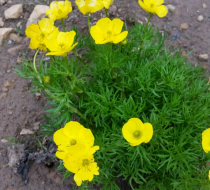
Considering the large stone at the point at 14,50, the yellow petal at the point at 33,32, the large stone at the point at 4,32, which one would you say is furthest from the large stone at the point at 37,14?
the yellow petal at the point at 33,32

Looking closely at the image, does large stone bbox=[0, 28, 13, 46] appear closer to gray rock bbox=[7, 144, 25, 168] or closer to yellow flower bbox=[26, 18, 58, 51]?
gray rock bbox=[7, 144, 25, 168]

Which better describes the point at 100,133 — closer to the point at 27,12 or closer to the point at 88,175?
the point at 88,175

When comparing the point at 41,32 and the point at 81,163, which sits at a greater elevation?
the point at 41,32

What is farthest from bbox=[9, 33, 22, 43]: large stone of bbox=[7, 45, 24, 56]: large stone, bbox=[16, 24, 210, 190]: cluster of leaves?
bbox=[16, 24, 210, 190]: cluster of leaves

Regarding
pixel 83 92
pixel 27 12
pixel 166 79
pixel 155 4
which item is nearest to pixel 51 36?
pixel 83 92

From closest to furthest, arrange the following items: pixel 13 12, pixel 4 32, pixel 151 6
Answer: pixel 151 6 < pixel 4 32 < pixel 13 12

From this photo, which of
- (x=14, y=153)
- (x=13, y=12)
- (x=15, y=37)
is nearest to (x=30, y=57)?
(x=15, y=37)

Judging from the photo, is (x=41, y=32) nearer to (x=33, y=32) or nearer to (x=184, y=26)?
(x=33, y=32)
